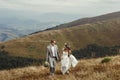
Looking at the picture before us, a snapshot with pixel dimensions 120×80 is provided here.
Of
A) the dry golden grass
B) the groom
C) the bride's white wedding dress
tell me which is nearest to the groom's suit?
the groom

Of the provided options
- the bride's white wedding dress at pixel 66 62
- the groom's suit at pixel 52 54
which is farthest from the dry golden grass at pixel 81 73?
the groom's suit at pixel 52 54

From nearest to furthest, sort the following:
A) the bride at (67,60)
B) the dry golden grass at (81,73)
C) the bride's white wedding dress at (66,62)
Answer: the dry golden grass at (81,73), the bride's white wedding dress at (66,62), the bride at (67,60)

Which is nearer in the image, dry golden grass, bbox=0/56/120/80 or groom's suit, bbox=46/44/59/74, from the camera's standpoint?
dry golden grass, bbox=0/56/120/80

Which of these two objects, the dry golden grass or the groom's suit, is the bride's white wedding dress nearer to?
the dry golden grass

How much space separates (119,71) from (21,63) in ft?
566

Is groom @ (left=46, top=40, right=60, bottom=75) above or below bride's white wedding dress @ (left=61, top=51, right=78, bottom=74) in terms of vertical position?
above

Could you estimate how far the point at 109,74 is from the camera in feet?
55.1

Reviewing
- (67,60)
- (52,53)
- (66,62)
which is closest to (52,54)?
(52,53)

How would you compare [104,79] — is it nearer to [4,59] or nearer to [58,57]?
[58,57]

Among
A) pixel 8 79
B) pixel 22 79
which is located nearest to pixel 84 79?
pixel 22 79

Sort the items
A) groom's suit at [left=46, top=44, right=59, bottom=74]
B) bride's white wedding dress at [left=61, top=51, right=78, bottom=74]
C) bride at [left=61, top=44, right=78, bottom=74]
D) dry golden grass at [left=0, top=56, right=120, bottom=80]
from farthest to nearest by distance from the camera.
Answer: bride at [left=61, top=44, right=78, bottom=74] < groom's suit at [left=46, top=44, right=59, bottom=74] < bride's white wedding dress at [left=61, top=51, right=78, bottom=74] < dry golden grass at [left=0, top=56, right=120, bottom=80]

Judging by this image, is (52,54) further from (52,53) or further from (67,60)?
(67,60)

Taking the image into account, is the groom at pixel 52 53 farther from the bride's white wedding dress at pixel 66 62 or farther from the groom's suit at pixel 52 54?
the bride's white wedding dress at pixel 66 62

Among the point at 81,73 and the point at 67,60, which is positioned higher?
the point at 67,60
